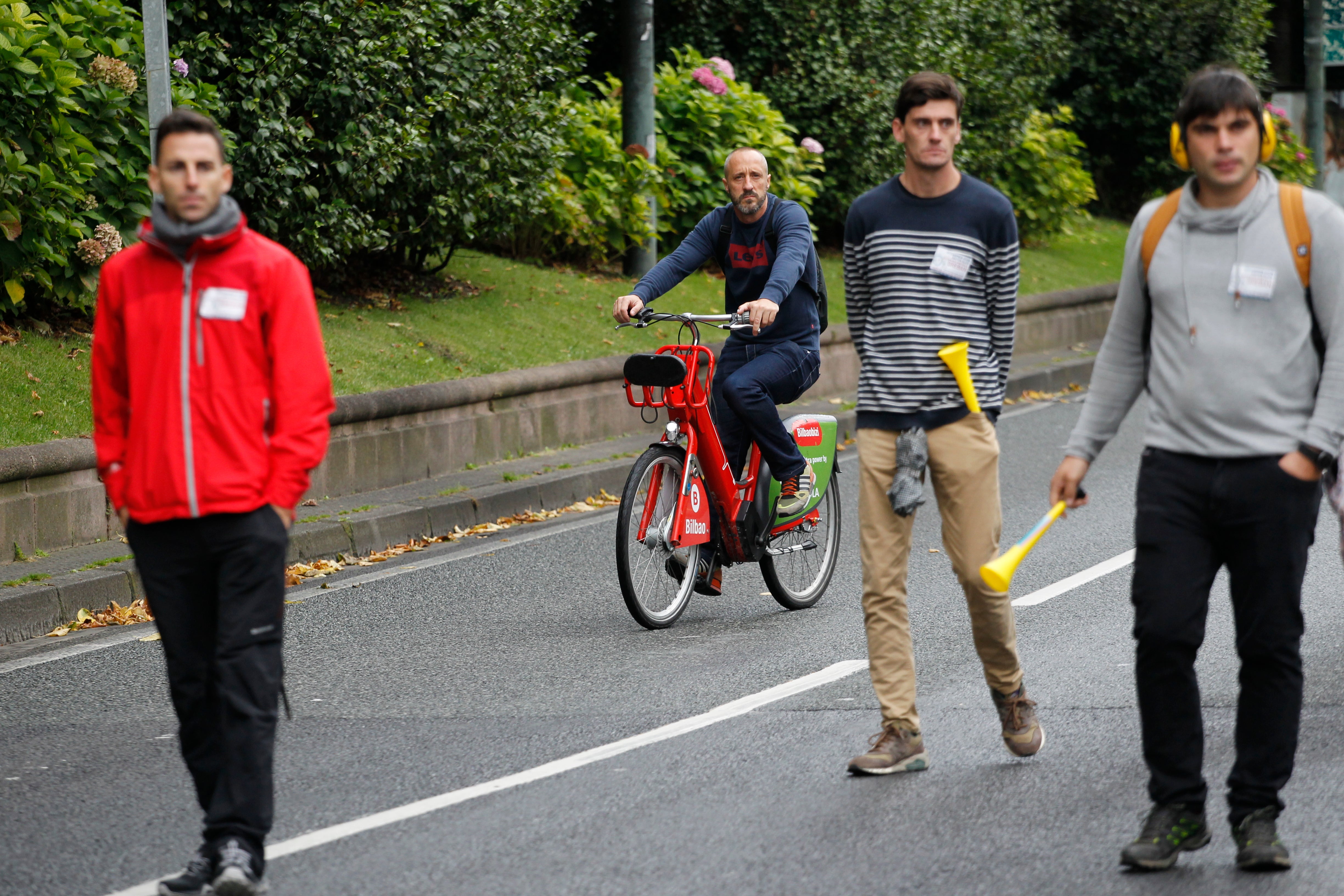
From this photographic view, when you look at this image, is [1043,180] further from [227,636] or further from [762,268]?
[227,636]

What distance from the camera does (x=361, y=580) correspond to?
839cm

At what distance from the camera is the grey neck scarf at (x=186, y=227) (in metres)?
3.86

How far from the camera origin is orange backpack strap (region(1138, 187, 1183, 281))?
4.01m

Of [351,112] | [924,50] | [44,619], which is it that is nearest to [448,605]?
[44,619]

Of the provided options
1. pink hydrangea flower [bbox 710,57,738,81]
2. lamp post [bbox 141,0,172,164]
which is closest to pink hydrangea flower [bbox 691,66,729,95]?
pink hydrangea flower [bbox 710,57,738,81]

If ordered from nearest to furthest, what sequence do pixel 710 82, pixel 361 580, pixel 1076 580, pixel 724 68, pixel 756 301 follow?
pixel 756 301, pixel 1076 580, pixel 361 580, pixel 710 82, pixel 724 68

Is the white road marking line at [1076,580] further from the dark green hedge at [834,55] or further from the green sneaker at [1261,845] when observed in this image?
the dark green hedge at [834,55]

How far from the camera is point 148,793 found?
5020 mm

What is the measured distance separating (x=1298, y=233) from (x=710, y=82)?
13162 millimetres

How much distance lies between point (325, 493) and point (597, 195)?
5631 millimetres

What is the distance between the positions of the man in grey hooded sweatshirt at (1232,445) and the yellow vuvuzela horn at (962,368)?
0.77m

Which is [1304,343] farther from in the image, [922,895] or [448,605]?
[448,605]

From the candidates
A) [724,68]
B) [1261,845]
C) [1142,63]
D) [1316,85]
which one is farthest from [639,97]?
[1142,63]

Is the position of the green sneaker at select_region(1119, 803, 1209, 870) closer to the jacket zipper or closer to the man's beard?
the jacket zipper
